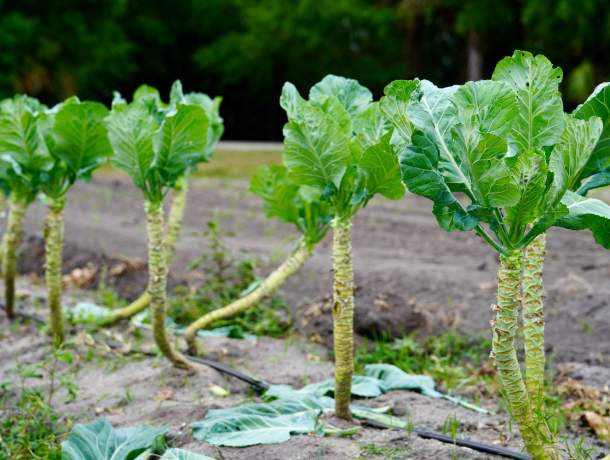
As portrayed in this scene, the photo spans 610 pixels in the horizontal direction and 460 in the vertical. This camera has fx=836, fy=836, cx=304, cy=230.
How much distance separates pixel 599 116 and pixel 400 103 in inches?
18.7

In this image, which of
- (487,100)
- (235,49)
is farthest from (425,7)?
(487,100)

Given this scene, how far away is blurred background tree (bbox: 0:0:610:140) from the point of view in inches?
885

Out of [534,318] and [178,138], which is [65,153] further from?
[534,318]

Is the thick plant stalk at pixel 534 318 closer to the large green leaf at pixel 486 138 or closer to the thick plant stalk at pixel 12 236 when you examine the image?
the large green leaf at pixel 486 138

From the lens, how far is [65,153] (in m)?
3.40

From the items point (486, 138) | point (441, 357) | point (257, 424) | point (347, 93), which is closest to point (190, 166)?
point (347, 93)

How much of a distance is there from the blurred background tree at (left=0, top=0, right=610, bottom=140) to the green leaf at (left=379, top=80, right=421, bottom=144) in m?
19.8

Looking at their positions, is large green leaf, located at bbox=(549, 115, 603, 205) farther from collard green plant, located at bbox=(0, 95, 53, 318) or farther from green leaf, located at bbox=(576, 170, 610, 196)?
collard green plant, located at bbox=(0, 95, 53, 318)

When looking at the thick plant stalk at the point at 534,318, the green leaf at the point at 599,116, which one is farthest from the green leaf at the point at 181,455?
the green leaf at the point at 599,116

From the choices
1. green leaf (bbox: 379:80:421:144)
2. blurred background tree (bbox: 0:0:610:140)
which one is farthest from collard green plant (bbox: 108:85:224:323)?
blurred background tree (bbox: 0:0:610:140)

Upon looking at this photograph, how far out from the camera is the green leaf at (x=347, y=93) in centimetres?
282

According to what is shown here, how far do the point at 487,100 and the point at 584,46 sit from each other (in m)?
22.2

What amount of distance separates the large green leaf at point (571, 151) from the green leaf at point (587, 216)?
0.10ft

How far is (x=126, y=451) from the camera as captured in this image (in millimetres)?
2477
